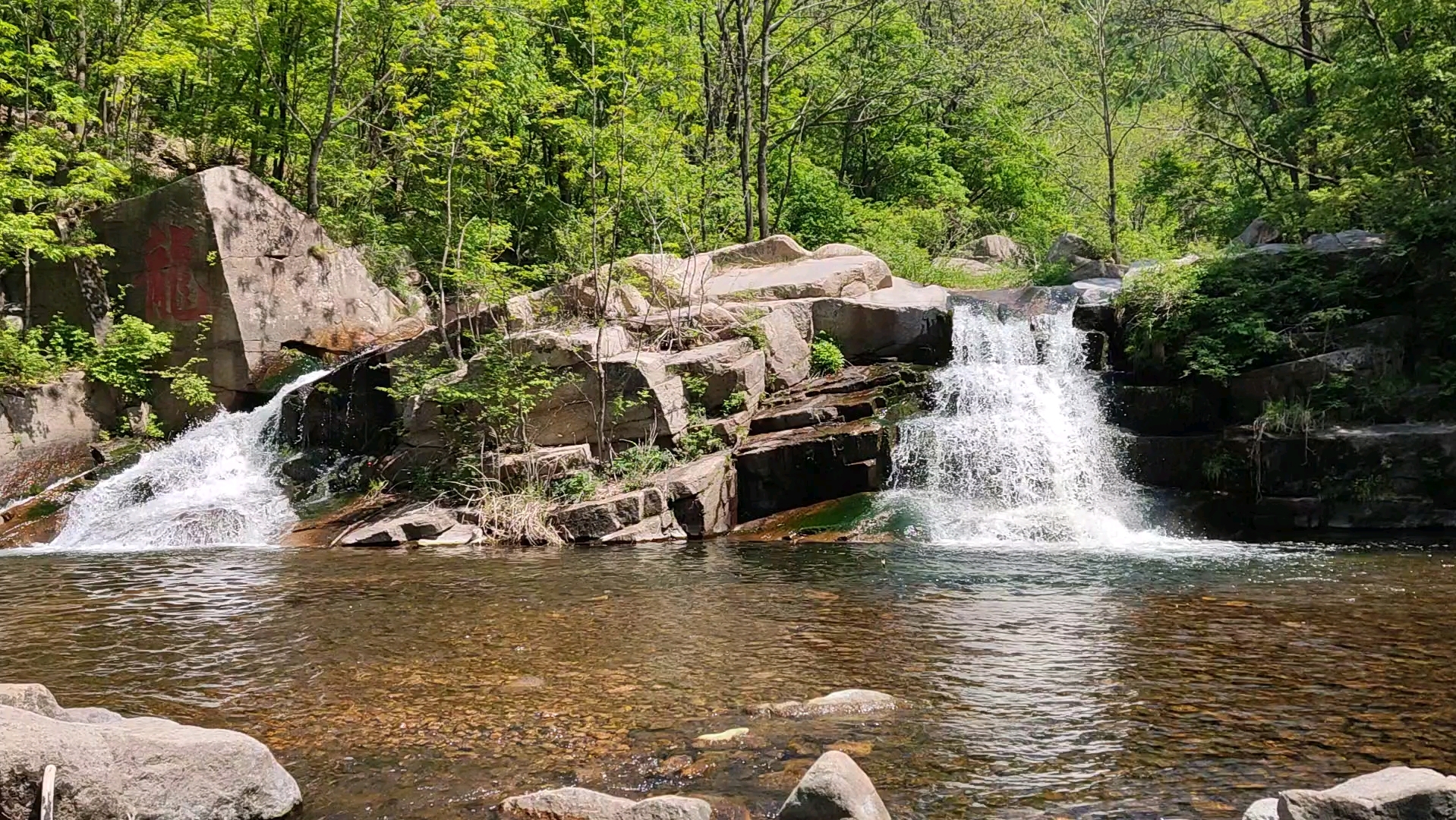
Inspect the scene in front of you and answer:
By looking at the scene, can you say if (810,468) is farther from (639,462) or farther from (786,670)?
(786,670)

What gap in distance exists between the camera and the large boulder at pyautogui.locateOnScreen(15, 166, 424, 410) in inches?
686

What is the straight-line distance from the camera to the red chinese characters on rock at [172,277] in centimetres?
1753

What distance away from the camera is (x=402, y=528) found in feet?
43.5

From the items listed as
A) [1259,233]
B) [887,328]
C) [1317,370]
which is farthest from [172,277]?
[1259,233]

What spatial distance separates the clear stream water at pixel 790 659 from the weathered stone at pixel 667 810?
18.6 inches

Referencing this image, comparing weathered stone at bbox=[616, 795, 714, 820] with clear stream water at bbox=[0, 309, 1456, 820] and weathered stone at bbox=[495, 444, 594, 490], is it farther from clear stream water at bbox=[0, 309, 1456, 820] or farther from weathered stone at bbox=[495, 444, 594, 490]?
weathered stone at bbox=[495, 444, 594, 490]

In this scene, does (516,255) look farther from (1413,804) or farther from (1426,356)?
(1413,804)

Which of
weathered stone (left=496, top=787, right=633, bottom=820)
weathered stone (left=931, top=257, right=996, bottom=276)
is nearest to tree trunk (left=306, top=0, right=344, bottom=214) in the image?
weathered stone (left=931, top=257, right=996, bottom=276)

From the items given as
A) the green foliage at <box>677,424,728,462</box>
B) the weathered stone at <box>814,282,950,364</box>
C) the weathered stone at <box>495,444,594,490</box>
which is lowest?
the weathered stone at <box>495,444,594,490</box>

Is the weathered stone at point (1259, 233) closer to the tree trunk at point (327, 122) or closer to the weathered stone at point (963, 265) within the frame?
the weathered stone at point (963, 265)

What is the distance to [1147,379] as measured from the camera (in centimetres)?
1538

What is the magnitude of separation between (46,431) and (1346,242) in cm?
2135

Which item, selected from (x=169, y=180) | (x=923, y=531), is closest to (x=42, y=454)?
(x=169, y=180)

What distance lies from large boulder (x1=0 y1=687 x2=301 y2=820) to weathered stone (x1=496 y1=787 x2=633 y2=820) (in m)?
0.99
